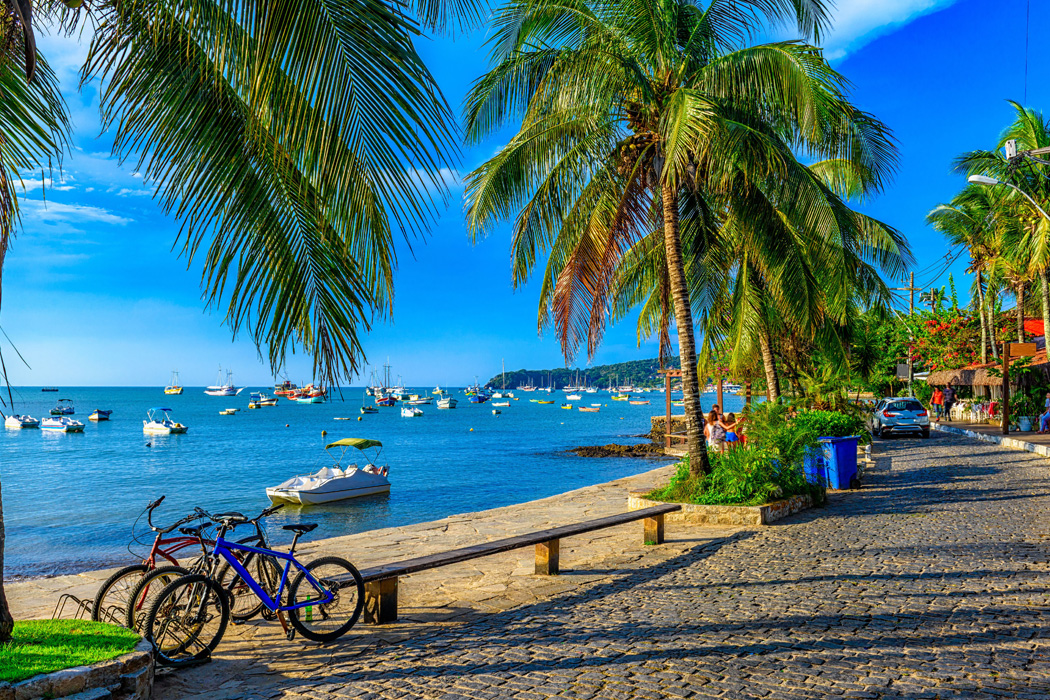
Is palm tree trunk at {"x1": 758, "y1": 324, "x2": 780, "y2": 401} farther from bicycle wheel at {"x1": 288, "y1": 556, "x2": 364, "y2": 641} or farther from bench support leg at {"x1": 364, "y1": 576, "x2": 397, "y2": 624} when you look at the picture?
bicycle wheel at {"x1": 288, "y1": 556, "x2": 364, "y2": 641}

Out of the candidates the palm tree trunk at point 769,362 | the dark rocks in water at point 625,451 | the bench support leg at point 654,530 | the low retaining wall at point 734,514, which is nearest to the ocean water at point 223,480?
the dark rocks in water at point 625,451

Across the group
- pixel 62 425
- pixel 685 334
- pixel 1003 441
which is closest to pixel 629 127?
pixel 685 334

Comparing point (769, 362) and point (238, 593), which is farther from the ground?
point (769, 362)

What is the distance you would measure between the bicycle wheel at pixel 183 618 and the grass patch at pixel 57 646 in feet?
0.99

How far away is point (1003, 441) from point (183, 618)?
26769mm

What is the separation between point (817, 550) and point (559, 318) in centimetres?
Result: 651

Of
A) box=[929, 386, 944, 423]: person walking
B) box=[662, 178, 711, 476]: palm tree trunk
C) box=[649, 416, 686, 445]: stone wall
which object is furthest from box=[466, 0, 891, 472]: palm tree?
box=[929, 386, 944, 423]: person walking

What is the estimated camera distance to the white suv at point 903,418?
96.0 feet

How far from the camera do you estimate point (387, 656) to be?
516cm

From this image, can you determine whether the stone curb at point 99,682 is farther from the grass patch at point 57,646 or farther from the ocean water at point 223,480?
the ocean water at point 223,480

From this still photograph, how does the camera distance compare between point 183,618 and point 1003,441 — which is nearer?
point 183,618

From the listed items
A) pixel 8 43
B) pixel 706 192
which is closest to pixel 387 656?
pixel 8 43

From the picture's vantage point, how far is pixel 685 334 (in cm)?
1176

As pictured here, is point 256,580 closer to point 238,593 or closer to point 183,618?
point 238,593
